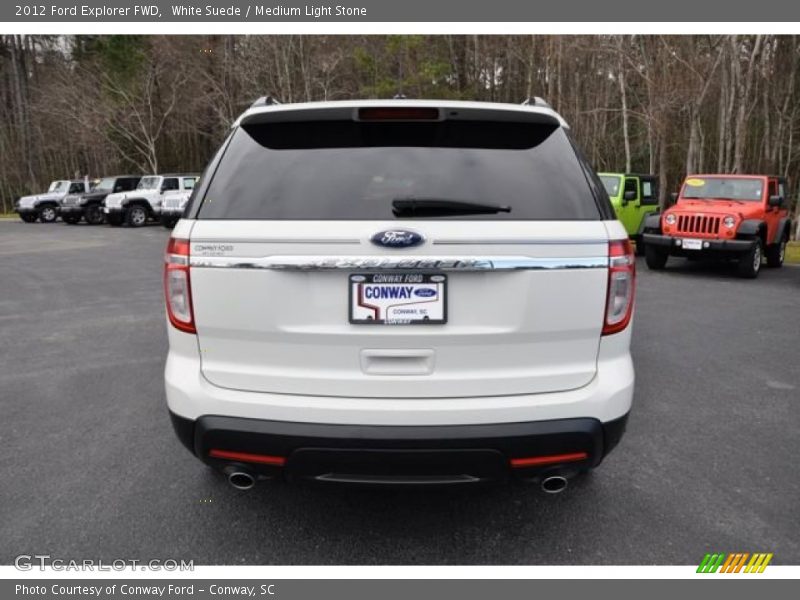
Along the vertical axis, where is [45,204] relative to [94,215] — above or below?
above

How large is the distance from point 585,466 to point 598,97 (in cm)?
2566

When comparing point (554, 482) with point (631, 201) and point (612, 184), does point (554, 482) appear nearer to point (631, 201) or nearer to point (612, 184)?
point (631, 201)

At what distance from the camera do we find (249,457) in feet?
7.51

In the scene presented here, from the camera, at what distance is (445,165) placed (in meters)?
2.39

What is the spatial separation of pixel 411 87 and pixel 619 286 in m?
24.5

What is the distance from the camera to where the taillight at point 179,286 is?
229cm

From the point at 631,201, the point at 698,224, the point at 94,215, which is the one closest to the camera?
the point at 698,224

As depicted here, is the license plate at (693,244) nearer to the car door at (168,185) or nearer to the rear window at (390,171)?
the rear window at (390,171)

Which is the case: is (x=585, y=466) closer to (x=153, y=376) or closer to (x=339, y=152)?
(x=339, y=152)

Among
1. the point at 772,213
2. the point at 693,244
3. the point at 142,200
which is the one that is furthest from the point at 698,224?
the point at 142,200

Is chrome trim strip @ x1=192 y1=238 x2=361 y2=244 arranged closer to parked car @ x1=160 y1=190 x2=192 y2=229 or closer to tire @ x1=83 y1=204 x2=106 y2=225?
parked car @ x1=160 y1=190 x2=192 y2=229

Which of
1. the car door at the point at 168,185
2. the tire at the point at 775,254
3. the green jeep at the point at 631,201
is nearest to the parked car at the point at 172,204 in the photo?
the car door at the point at 168,185

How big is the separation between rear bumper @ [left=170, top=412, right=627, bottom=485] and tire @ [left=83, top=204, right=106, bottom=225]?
2520 centimetres

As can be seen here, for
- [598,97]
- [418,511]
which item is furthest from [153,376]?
[598,97]
